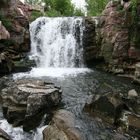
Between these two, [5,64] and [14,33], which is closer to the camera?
[5,64]

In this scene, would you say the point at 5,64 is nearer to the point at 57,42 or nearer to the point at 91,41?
the point at 57,42

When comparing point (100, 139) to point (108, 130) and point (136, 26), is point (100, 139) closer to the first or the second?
point (108, 130)

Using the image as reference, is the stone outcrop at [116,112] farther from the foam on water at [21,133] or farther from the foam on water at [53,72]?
the foam on water at [53,72]

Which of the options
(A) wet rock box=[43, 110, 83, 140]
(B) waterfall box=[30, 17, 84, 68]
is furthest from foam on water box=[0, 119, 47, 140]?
(B) waterfall box=[30, 17, 84, 68]

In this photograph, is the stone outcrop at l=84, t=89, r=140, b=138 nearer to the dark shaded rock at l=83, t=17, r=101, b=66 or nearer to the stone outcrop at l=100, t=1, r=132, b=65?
the stone outcrop at l=100, t=1, r=132, b=65

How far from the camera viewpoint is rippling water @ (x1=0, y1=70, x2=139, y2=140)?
1106 cm

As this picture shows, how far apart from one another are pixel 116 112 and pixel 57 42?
14967 millimetres

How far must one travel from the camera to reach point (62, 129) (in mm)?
10516

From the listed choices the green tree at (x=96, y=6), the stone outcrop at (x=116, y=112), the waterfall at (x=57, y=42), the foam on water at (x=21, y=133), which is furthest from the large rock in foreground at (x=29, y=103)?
the green tree at (x=96, y=6)

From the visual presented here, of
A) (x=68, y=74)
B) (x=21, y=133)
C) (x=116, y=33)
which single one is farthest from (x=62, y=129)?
(x=116, y=33)

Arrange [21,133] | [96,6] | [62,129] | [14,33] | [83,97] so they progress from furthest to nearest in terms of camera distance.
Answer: [96,6] < [14,33] < [83,97] < [21,133] < [62,129]

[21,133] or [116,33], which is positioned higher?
[116,33]

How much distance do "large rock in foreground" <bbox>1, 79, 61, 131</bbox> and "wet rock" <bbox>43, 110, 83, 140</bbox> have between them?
103cm

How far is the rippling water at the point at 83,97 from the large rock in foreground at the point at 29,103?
0.46 metres
